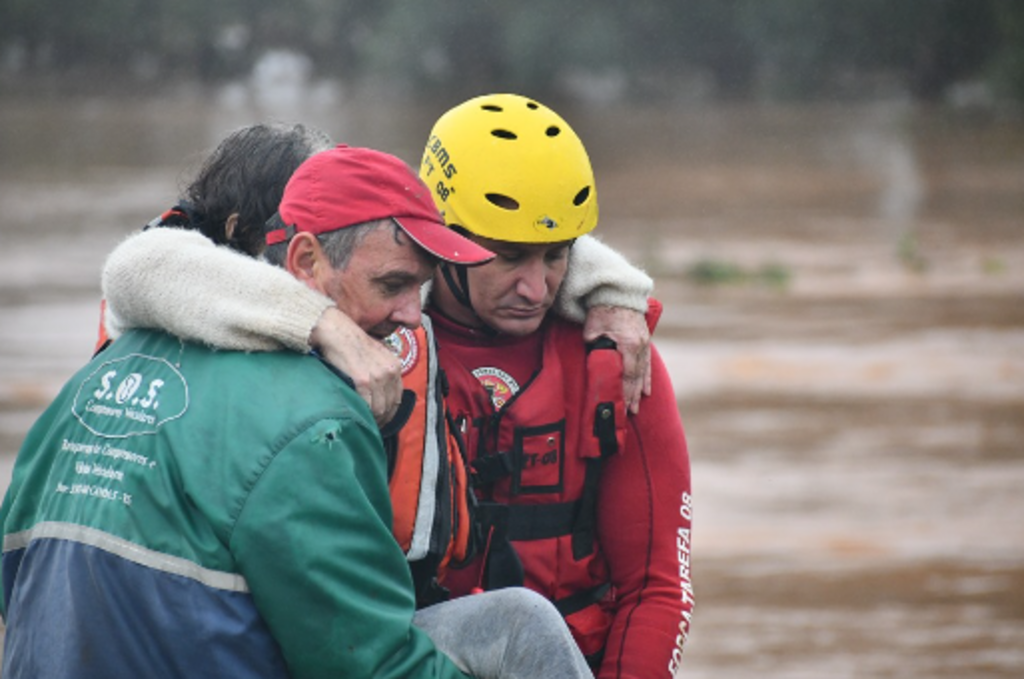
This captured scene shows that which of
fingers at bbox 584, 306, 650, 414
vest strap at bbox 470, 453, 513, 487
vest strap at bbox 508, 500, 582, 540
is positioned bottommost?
vest strap at bbox 508, 500, 582, 540

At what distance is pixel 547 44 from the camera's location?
172ft

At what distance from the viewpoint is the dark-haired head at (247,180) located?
3.30 meters

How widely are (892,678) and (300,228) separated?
219 inches

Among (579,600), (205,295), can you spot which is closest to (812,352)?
(579,600)

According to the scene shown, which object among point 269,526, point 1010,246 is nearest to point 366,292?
point 269,526

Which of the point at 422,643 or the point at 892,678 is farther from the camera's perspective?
the point at 892,678

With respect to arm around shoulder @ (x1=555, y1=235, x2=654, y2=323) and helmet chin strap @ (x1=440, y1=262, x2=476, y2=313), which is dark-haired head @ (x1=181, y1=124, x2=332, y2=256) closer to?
helmet chin strap @ (x1=440, y1=262, x2=476, y2=313)

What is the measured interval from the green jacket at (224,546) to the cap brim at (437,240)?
11.5 inches

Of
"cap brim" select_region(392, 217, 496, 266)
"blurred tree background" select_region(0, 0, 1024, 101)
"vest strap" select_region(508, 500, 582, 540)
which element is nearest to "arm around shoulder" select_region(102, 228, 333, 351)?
"cap brim" select_region(392, 217, 496, 266)

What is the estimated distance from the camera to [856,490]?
10.6 metres

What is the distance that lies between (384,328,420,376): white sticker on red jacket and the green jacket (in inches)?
17.9

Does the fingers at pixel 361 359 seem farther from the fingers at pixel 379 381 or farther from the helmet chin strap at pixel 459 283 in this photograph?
the helmet chin strap at pixel 459 283

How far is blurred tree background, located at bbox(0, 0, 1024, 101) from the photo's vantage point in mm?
46781

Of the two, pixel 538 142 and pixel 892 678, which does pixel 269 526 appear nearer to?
pixel 538 142
